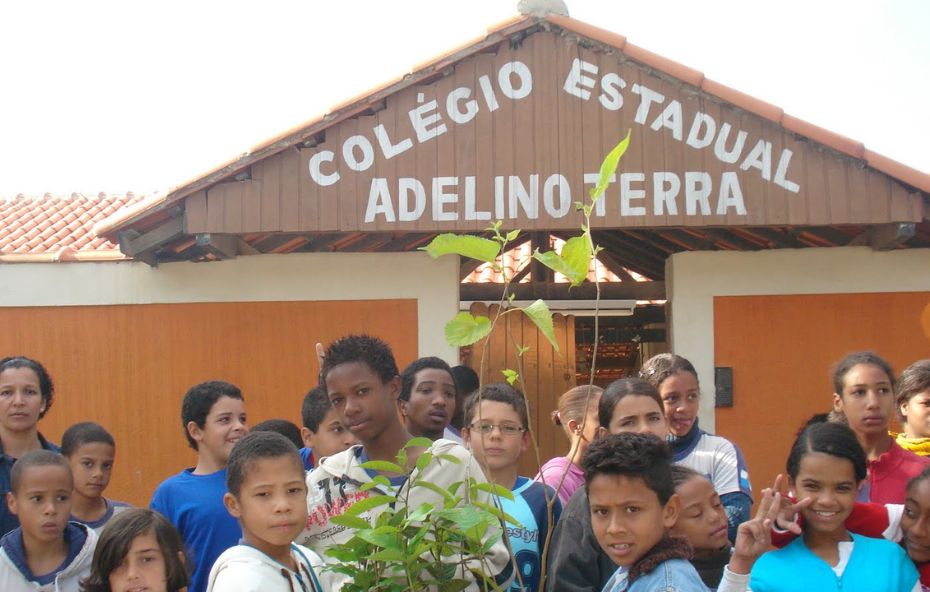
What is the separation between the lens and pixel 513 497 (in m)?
2.68

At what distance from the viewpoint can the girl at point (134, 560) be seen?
10.1ft

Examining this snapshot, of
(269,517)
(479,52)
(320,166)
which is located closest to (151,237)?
(320,166)

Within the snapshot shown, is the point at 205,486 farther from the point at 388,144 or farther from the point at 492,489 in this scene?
the point at 388,144

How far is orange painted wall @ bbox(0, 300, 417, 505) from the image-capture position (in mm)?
7293

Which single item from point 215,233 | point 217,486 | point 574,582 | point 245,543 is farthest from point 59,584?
point 215,233

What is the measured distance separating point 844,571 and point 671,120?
4058 millimetres

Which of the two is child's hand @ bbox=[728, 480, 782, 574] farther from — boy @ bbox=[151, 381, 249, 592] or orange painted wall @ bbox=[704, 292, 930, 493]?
orange painted wall @ bbox=[704, 292, 930, 493]

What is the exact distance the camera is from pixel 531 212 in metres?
6.54

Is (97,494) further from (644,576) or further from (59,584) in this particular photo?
(644,576)

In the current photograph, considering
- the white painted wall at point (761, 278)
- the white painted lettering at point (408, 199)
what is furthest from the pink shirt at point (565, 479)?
the white painted wall at point (761, 278)

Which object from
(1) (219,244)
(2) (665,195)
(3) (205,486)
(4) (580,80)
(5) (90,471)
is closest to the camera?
(3) (205,486)

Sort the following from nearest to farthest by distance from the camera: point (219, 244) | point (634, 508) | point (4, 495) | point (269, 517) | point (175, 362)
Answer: point (634, 508), point (269, 517), point (4, 495), point (219, 244), point (175, 362)

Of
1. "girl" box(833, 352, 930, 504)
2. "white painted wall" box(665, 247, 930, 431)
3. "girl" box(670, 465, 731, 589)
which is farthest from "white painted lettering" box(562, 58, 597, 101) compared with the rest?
"girl" box(670, 465, 731, 589)

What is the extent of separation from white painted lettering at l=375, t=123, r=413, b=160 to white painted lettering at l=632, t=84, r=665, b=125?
4.92 feet
